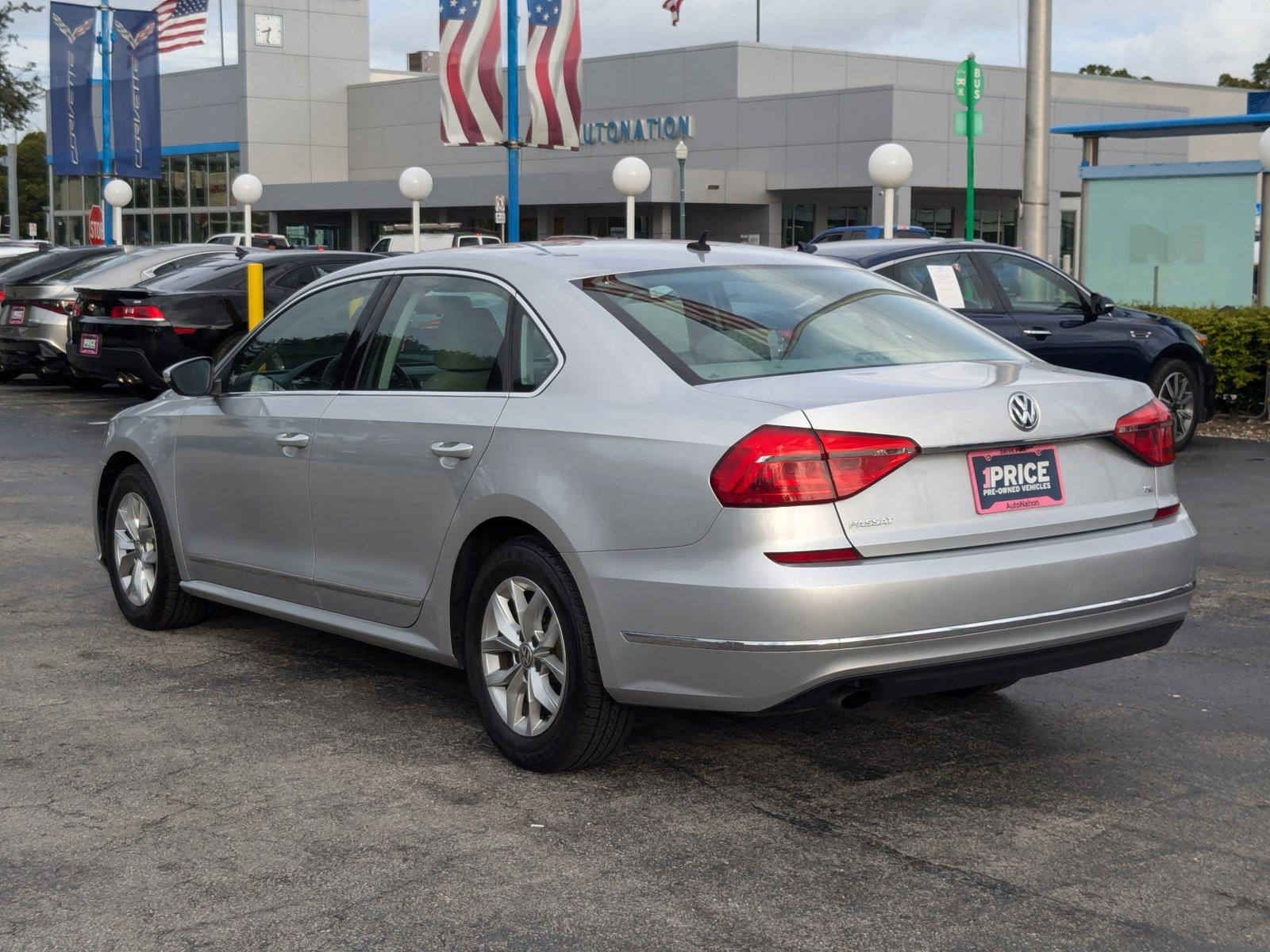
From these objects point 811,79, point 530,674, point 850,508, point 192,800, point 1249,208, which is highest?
point 811,79

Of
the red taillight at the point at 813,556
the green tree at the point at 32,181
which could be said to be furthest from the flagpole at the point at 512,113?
the green tree at the point at 32,181

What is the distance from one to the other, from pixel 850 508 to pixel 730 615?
43cm

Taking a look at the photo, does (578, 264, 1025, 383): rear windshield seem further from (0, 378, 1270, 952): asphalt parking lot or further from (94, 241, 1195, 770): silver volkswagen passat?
(0, 378, 1270, 952): asphalt parking lot

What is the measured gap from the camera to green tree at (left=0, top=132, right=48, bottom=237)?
116 metres

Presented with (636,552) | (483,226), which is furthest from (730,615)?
(483,226)

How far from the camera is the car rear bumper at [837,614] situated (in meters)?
4.34

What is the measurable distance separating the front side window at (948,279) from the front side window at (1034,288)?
0.24 metres

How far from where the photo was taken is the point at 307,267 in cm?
1678

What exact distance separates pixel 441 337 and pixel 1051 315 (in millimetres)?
7995

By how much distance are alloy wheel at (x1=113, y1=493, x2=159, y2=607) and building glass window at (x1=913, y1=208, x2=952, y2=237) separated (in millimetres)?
49688

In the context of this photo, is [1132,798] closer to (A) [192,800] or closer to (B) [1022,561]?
(B) [1022,561]

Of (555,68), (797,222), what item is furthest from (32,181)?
(555,68)

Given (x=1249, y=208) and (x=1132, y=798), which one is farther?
(x=1249, y=208)

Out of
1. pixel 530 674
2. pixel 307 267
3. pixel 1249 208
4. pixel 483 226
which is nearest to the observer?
pixel 530 674
